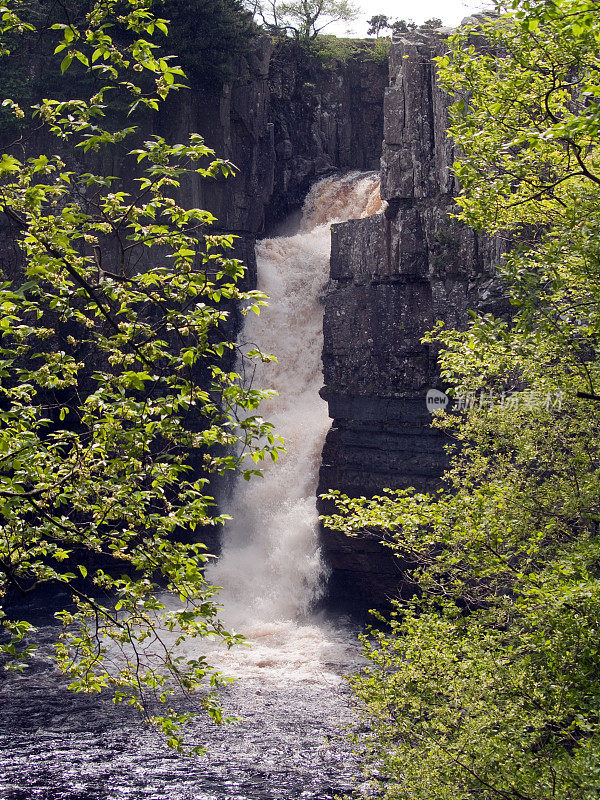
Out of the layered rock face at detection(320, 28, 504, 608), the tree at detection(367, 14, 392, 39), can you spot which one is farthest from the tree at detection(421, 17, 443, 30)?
the tree at detection(367, 14, 392, 39)

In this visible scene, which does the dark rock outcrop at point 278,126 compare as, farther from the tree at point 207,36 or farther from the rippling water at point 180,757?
the rippling water at point 180,757

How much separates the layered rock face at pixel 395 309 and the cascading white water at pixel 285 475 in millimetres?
1076

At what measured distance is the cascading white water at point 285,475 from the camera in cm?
2942

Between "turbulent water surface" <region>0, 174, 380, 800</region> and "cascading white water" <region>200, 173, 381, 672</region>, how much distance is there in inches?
2.0

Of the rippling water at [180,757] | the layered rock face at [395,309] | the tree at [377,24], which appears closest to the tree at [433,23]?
the layered rock face at [395,309]

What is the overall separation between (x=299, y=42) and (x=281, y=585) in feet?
89.5

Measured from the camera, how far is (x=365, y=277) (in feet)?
98.2

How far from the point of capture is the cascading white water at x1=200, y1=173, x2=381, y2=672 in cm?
2942

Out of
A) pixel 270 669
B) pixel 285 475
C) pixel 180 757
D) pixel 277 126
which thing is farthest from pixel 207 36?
pixel 180 757

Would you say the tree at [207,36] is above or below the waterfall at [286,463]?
above

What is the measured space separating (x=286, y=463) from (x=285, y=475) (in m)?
0.47

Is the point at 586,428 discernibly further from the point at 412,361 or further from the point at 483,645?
the point at 412,361

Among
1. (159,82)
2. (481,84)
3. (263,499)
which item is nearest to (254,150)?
(263,499)

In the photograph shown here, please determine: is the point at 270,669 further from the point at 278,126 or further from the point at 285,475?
the point at 278,126
